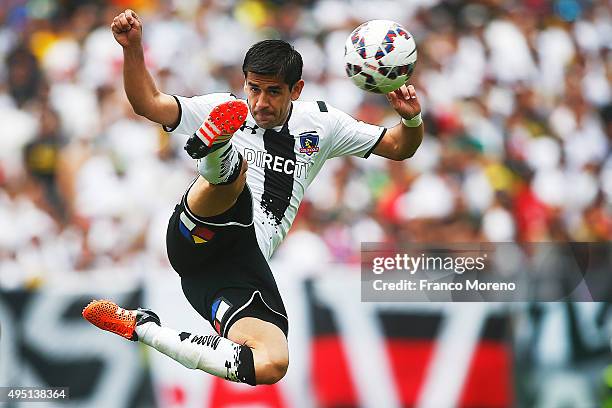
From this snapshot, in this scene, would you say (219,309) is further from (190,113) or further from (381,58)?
(381,58)

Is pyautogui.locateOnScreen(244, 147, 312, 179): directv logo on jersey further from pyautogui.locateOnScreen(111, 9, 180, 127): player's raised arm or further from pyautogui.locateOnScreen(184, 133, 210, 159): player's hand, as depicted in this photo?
pyautogui.locateOnScreen(184, 133, 210, 159): player's hand

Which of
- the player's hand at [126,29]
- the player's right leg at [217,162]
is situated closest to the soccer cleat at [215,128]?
the player's right leg at [217,162]

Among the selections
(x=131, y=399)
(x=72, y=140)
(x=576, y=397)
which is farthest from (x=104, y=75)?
(x=576, y=397)

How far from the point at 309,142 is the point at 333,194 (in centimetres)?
524

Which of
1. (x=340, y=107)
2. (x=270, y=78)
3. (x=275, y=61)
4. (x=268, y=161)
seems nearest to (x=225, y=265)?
(x=268, y=161)

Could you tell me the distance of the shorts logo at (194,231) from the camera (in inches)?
276

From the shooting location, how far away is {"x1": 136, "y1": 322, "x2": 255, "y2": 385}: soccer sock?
Answer: 22.4ft

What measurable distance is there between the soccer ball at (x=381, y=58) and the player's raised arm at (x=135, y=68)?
4.43ft

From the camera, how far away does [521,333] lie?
384 inches

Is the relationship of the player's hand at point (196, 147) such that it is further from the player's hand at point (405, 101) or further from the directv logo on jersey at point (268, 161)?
the player's hand at point (405, 101)

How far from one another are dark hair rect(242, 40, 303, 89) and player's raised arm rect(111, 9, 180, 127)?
0.64 m

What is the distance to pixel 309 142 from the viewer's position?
764cm

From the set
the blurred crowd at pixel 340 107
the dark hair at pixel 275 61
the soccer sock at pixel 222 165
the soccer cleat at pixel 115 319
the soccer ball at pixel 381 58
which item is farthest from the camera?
the blurred crowd at pixel 340 107

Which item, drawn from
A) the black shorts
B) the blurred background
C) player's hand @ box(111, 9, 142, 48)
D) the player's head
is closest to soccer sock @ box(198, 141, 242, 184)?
the black shorts
